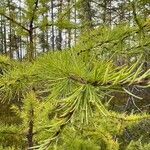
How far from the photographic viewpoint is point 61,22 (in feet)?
14.3

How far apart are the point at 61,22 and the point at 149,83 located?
339 centimetres

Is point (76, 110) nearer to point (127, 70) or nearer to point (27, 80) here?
point (127, 70)

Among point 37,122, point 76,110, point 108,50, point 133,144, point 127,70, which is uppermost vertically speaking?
point 108,50

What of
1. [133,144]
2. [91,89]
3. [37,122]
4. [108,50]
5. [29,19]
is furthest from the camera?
[133,144]

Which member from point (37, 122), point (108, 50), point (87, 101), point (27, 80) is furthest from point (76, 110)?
point (37, 122)

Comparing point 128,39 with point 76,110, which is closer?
point 76,110

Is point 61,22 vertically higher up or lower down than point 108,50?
higher up

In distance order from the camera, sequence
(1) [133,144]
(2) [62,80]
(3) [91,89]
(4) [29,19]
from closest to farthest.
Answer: (3) [91,89]
(2) [62,80]
(4) [29,19]
(1) [133,144]

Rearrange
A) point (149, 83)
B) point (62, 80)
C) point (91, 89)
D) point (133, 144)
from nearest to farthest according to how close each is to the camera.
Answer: point (149, 83) < point (91, 89) < point (62, 80) < point (133, 144)

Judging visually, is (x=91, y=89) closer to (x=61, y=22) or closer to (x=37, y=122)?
(x=37, y=122)

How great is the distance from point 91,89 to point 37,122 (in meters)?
2.70

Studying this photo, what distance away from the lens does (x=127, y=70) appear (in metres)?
1.12

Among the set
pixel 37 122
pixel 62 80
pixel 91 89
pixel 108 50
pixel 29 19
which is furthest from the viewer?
pixel 29 19

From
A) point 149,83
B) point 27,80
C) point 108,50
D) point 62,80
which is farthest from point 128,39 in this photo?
point 149,83
